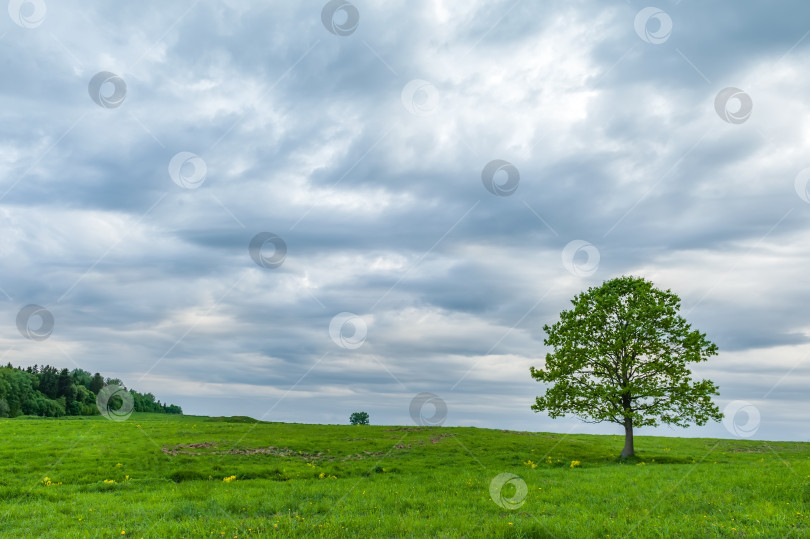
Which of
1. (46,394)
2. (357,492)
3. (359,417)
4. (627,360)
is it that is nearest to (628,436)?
(627,360)

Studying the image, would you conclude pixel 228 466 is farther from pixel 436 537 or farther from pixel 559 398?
pixel 559 398

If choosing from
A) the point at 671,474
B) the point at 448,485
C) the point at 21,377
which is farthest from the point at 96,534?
the point at 21,377

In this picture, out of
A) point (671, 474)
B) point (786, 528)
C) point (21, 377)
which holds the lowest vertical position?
point (786, 528)

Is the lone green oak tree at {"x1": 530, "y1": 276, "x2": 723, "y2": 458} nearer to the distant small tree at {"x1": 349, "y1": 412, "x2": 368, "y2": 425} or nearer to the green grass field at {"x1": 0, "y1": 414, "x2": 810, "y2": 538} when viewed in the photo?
the green grass field at {"x1": 0, "y1": 414, "x2": 810, "y2": 538}

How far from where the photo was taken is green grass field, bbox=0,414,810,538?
13.9 metres

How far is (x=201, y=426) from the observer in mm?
50500

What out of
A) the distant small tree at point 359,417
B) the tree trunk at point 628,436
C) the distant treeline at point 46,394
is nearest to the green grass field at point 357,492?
the tree trunk at point 628,436

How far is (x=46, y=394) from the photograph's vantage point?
128 meters

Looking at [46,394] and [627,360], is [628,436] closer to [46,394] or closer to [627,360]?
[627,360]

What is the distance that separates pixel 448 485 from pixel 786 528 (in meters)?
12.4

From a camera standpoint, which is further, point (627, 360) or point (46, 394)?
point (46, 394)

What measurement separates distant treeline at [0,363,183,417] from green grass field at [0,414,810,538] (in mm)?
95045

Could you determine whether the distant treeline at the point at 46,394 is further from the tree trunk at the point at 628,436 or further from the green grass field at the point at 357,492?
the tree trunk at the point at 628,436

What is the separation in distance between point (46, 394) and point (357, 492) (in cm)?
14296
